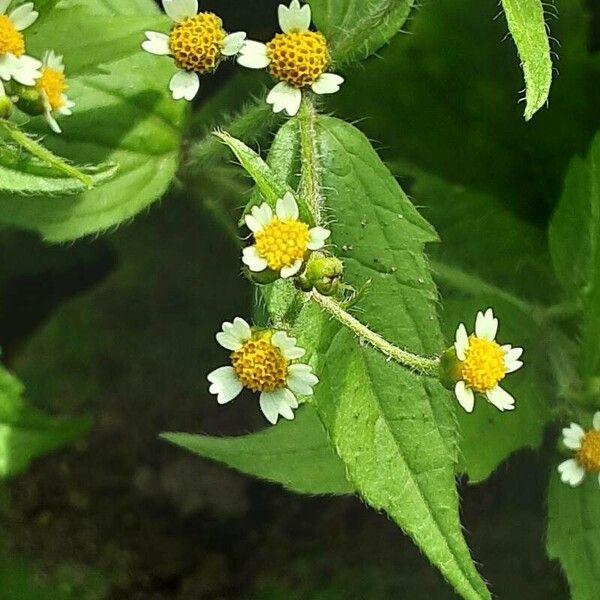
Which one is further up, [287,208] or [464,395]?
[287,208]

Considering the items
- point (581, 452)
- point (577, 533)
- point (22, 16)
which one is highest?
point (22, 16)

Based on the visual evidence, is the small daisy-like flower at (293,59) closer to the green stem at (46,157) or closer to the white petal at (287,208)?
the white petal at (287,208)

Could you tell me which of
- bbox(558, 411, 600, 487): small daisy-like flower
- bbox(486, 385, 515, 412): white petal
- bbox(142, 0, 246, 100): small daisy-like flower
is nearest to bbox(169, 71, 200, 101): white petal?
bbox(142, 0, 246, 100): small daisy-like flower

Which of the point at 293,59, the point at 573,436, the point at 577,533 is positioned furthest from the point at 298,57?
the point at 577,533

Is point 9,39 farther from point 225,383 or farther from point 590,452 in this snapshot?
point 590,452

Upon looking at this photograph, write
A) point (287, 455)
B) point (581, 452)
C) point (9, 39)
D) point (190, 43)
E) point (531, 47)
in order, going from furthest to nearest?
point (581, 452) < point (287, 455) < point (190, 43) < point (9, 39) < point (531, 47)

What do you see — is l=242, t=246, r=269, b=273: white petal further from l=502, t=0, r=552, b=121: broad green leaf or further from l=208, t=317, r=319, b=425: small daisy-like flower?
l=502, t=0, r=552, b=121: broad green leaf

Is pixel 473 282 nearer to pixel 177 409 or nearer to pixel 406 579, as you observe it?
pixel 406 579
